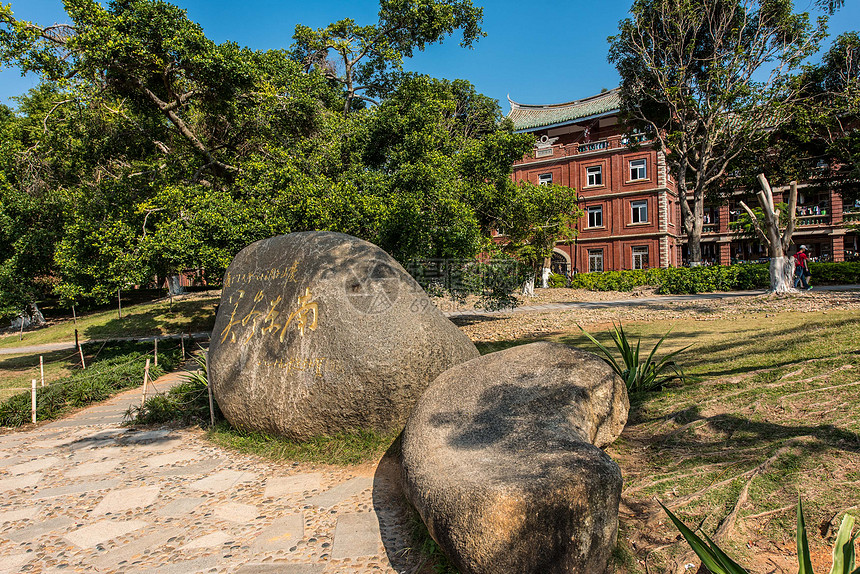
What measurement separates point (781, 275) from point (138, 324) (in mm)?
22704

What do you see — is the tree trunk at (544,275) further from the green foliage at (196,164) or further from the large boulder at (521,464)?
the large boulder at (521,464)

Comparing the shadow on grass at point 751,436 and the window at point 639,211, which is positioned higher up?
the window at point 639,211

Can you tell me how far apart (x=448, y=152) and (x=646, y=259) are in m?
23.4

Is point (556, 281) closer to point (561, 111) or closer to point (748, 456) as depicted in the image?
point (561, 111)

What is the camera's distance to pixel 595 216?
33031 millimetres

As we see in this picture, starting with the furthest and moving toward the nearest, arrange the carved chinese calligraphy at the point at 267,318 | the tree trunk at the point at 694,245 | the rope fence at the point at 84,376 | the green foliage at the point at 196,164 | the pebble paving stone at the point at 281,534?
the tree trunk at the point at 694,245
the green foliage at the point at 196,164
the rope fence at the point at 84,376
the carved chinese calligraphy at the point at 267,318
the pebble paving stone at the point at 281,534

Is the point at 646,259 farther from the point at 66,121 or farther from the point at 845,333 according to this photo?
the point at 66,121

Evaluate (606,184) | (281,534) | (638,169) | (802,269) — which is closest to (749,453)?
(281,534)

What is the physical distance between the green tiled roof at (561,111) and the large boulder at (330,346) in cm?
3055

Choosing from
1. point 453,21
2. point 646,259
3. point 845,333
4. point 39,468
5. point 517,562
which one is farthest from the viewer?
point 646,259

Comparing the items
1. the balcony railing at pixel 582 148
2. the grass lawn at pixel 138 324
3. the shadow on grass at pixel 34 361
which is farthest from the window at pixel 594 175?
the shadow on grass at pixel 34 361

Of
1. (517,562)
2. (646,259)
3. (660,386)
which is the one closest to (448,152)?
(660,386)

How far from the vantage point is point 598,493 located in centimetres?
259

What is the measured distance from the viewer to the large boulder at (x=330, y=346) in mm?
4691
